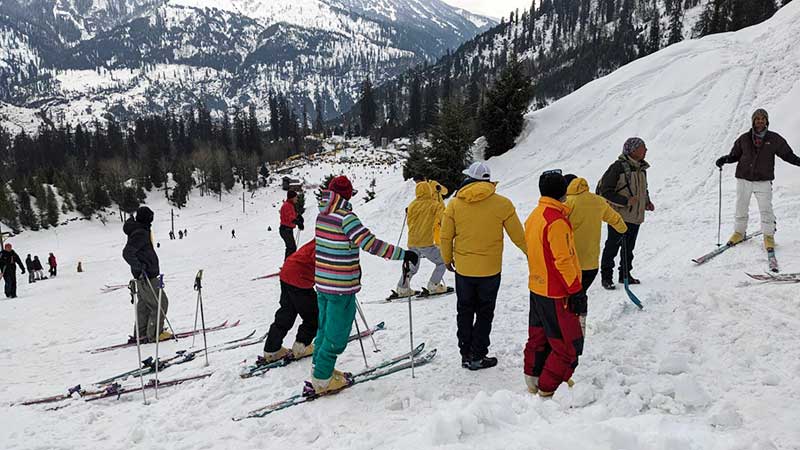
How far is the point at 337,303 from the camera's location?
4.55 metres

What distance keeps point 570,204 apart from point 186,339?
7306 millimetres

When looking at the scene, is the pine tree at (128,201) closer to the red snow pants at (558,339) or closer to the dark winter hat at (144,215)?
the dark winter hat at (144,215)

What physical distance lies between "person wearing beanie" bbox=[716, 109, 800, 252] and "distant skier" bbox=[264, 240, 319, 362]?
21.6 feet

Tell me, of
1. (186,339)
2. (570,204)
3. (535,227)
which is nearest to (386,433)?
(535,227)

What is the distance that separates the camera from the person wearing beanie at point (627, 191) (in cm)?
641

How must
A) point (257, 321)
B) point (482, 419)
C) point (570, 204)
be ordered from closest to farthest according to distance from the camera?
point (482, 419) < point (570, 204) < point (257, 321)

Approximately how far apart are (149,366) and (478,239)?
204 inches

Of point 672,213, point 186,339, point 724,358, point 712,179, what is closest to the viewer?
point 724,358

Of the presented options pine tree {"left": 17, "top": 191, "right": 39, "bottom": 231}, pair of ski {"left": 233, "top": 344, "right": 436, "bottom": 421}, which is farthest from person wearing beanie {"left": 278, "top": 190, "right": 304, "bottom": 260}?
pine tree {"left": 17, "top": 191, "right": 39, "bottom": 231}

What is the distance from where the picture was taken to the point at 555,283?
154 inches

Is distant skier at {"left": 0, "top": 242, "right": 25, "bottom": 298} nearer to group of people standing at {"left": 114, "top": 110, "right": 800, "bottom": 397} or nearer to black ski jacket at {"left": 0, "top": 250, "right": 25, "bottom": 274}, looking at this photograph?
black ski jacket at {"left": 0, "top": 250, "right": 25, "bottom": 274}

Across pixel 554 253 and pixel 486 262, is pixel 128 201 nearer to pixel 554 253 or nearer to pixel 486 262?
pixel 486 262

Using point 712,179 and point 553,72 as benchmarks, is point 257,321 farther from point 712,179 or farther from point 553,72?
point 553,72

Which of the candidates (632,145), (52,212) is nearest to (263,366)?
(632,145)
